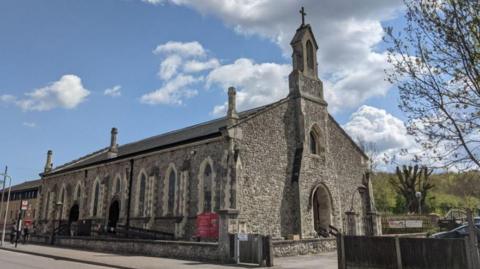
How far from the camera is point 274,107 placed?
22750 millimetres

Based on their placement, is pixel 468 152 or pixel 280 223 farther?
pixel 280 223

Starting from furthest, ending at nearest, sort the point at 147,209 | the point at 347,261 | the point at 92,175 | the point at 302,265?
the point at 92,175
the point at 147,209
the point at 302,265
the point at 347,261

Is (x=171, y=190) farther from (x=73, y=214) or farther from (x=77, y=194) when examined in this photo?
(x=73, y=214)

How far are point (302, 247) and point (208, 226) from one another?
4.84 metres

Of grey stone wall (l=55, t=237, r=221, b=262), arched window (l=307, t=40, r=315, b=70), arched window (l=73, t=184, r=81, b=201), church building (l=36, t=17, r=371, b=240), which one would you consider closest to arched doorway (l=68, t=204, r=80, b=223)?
arched window (l=73, t=184, r=81, b=201)

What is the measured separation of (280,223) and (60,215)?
2423cm

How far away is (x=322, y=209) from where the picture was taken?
80.3 feet

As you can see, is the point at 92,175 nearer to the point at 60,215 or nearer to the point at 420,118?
the point at 60,215

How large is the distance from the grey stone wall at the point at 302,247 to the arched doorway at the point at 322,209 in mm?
3104

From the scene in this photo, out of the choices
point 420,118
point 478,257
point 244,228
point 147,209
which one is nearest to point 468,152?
point 420,118

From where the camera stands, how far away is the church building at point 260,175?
20.4m

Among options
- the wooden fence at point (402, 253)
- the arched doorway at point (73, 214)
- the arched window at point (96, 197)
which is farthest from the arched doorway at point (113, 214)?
the wooden fence at point (402, 253)

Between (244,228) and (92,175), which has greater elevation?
(92,175)

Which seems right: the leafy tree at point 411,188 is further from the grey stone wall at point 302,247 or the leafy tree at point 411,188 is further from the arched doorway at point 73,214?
the arched doorway at point 73,214
